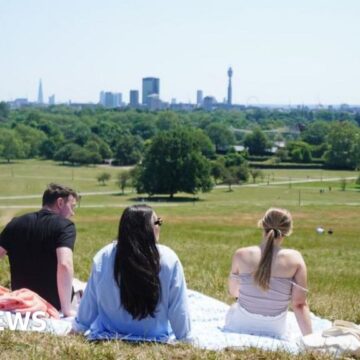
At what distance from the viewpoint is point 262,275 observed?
708cm

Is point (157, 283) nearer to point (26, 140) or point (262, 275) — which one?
point (262, 275)

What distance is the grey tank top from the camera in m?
7.14

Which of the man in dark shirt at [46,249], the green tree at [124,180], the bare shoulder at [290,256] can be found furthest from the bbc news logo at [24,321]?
the green tree at [124,180]

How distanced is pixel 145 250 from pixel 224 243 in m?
13.8

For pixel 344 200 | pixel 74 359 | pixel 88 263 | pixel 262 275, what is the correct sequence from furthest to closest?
pixel 344 200 < pixel 88 263 < pixel 262 275 < pixel 74 359

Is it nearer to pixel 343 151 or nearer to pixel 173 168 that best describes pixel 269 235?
pixel 173 168

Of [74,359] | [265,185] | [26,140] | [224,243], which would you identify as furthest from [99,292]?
[26,140]

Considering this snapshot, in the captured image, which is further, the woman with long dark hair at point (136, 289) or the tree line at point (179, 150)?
the tree line at point (179, 150)

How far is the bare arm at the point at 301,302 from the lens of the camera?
23.1 ft

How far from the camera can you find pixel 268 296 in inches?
282

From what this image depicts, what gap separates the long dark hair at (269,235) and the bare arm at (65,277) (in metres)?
1.72

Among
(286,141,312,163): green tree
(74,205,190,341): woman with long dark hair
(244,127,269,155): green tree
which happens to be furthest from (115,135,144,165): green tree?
(74,205,190,341): woman with long dark hair

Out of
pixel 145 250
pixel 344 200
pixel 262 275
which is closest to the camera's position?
pixel 145 250

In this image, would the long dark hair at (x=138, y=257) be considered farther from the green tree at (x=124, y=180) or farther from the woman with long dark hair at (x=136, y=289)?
the green tree at (x=124, y=180)
